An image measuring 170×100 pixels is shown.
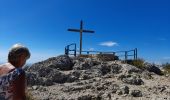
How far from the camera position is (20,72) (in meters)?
3.83

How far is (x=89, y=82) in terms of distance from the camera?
19641 mm

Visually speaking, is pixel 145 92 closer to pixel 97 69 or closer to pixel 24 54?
pixel 97 69

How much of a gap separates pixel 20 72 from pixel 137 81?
54.2 ft

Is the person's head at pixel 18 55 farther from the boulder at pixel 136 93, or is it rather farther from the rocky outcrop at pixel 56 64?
the rocky outcrop at pixel 56 64

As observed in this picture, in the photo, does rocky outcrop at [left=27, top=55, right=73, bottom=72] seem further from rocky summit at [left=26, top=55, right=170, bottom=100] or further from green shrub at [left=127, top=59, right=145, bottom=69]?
green shrub at [left=127, top=59, right=145, bottom=69]

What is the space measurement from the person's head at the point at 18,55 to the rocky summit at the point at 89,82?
12.1m

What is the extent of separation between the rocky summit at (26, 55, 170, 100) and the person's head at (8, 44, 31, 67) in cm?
1207

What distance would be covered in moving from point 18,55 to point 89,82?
15.9 m

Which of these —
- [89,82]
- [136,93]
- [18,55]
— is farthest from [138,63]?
[18,55]

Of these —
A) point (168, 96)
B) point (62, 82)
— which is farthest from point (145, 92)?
point (62, 82)

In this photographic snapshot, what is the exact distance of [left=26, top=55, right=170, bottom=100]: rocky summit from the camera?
16.8m

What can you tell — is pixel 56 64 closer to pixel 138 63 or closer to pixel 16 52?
pixel 138 63

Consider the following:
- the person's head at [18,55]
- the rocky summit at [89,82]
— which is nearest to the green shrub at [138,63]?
the rocky summit at [89,82]

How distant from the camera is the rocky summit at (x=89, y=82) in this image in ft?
55.2
